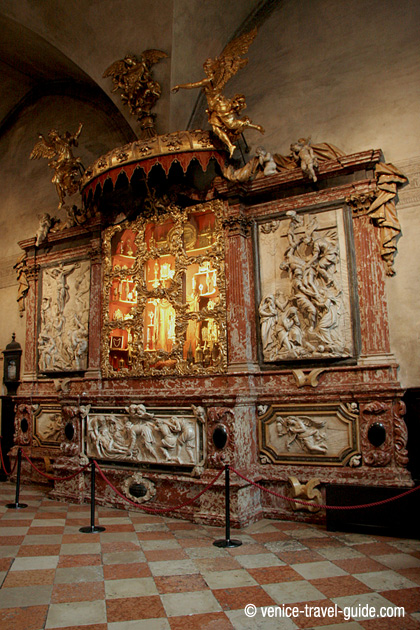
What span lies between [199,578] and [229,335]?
3.22 metres

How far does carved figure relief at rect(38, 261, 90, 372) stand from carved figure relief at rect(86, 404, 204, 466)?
1440 millimetres

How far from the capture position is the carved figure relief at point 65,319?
853 cm

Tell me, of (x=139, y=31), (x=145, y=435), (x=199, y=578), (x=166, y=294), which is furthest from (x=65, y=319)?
(x=199, y=578)

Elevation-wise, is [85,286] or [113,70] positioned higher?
[113,70]

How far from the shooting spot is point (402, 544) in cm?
492

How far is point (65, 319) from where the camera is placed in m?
8.84

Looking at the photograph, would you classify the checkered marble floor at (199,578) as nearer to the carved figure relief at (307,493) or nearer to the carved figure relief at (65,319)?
the carved figure relief at (307,493)

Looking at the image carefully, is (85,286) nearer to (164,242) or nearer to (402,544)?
(164,242)

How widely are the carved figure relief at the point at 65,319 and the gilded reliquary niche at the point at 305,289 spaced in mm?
3336

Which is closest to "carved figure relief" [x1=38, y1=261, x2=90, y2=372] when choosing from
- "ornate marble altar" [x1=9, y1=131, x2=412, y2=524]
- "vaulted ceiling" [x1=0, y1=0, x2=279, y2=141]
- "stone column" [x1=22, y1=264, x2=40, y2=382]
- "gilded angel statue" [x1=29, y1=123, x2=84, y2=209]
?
"ornate marble altar" [x1=9, y1=131, x2=412, y2=524]

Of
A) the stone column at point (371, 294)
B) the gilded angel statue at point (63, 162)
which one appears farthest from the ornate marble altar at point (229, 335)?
the gilded angel statue at point (63, 162)

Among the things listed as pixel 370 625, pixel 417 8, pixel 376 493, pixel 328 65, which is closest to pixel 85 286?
pixel 328 65

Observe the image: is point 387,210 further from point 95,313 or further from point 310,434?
point 95,313

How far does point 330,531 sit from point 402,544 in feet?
2.56
